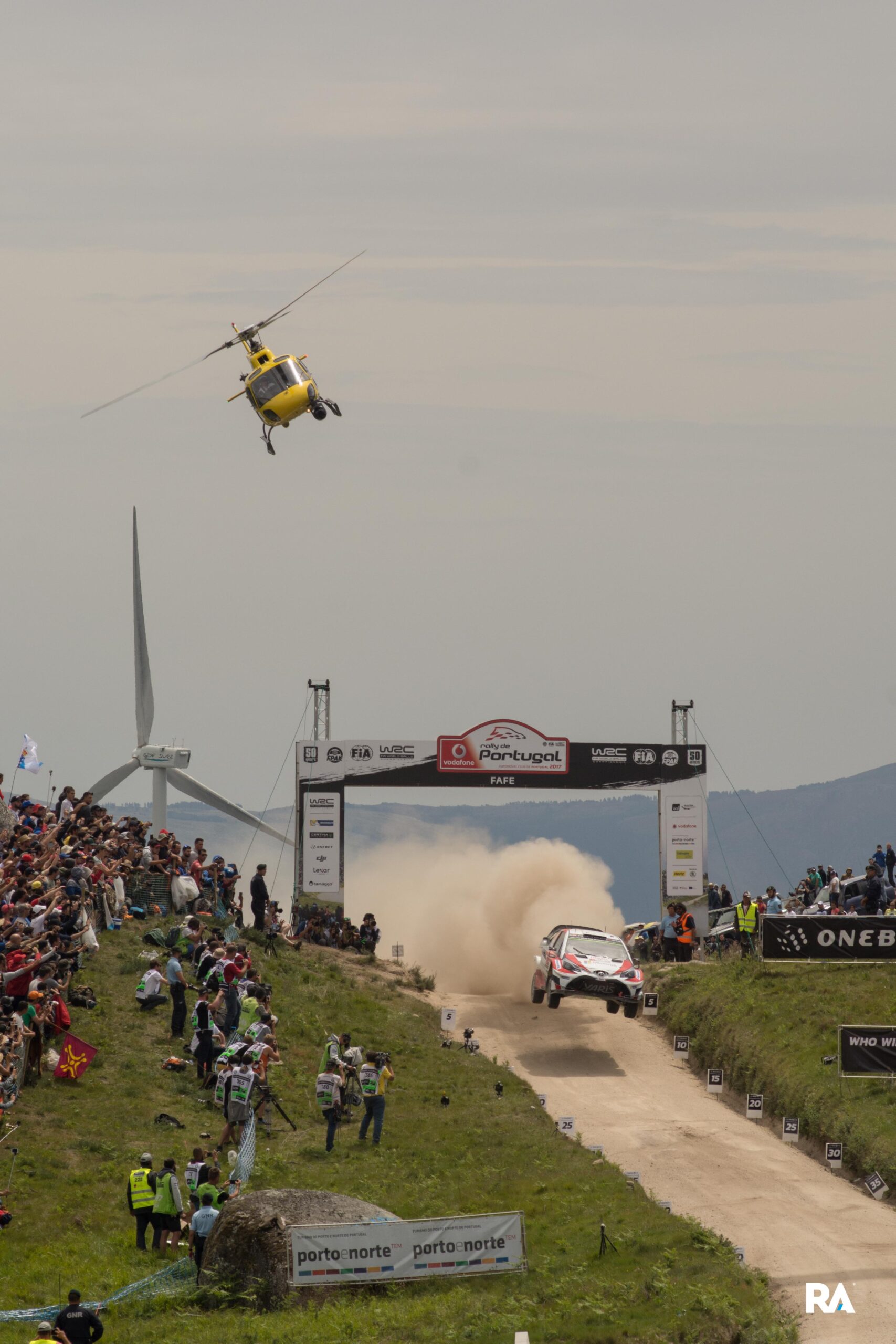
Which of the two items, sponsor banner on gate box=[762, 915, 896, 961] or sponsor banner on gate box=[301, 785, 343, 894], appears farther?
sponsor banner on gate box=[301, 785, 343, 894]

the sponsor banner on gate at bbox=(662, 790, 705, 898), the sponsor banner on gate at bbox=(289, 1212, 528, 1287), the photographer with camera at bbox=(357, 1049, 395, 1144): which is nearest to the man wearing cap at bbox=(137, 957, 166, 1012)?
the photographer with camera at bbox=(357, 1049, 395, 1144)

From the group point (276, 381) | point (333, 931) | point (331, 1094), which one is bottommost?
point (331, 1094)

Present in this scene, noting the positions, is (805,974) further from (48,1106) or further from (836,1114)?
(48,1106)

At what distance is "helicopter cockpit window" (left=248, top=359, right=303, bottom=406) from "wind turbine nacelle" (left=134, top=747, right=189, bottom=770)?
2504 centimetres

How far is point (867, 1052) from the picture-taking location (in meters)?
28.6

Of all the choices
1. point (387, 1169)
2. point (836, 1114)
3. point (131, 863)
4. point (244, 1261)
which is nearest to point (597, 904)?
point (131, 863)

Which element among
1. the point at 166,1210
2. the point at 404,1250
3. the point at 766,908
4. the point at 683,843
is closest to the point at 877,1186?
the point at 404,1250

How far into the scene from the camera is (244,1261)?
19922 mm

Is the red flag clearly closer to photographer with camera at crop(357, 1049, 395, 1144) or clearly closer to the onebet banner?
photographer with camera at crop(357, 1049, 395, 1144)

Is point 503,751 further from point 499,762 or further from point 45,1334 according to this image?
point 45,1334

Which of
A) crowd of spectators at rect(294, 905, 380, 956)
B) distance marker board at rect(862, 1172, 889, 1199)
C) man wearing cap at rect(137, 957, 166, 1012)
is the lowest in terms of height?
distance marker board at rect(862, 1172, 889, 1199)

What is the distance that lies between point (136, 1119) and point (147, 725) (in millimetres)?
31057

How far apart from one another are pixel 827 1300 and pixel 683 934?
71.8 ft

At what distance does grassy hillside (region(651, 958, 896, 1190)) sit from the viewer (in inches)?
1086
